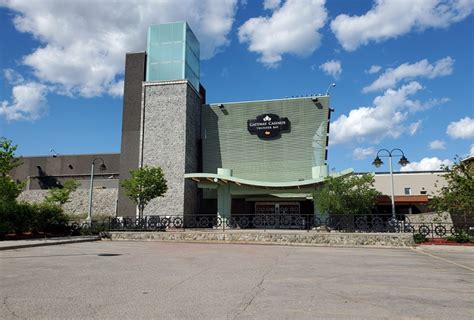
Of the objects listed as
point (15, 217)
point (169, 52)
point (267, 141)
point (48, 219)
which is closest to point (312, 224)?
point (267, 141)

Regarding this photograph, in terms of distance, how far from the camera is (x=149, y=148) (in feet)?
129

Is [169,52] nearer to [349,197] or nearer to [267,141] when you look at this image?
[267,141]

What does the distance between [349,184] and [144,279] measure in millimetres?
19388

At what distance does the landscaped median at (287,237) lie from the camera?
21.0 metres

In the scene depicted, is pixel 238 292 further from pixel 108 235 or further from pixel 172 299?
pixel 108 235

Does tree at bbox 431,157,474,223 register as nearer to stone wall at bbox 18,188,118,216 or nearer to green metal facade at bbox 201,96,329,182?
green metal facade at bbox 201,96,329,182

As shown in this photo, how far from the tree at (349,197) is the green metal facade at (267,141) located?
1346cm

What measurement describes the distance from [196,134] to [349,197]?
71.4ft

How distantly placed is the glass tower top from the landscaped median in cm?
2086

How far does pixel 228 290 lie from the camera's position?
758 cm

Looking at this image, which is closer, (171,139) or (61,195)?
(171,139)

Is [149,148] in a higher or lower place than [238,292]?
higher

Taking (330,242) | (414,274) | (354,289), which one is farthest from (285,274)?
(330,242)

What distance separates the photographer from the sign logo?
40281 millimetres
